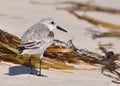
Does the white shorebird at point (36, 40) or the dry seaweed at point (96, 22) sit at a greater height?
the dry seaweed at point (96, 22)

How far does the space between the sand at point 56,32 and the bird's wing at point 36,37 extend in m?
0.37

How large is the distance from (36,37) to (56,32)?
2.53 meters

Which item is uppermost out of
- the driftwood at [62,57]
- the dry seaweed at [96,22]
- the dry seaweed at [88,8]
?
the dry seaweed at [88,8]

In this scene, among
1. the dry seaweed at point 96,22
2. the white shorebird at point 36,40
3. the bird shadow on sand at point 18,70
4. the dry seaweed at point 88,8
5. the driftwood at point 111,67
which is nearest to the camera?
the white shorebird at point 36,40

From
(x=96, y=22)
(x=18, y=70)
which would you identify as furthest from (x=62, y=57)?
(x=96, y=22)

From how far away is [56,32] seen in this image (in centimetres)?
829

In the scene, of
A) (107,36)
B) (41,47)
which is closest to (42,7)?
(107,36)

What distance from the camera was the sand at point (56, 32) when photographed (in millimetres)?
5652

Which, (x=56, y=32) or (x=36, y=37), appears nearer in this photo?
(x=36, y=37)

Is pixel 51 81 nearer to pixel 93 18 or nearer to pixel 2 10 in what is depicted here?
pixel 2 10

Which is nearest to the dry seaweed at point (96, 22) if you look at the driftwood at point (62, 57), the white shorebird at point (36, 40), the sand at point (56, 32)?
the sand at point (56, 32)

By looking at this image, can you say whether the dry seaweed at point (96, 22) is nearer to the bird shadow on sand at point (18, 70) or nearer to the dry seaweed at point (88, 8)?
the dry seaweed at point (88, 8)

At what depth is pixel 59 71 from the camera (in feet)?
20.2

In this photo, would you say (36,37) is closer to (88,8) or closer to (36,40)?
A: (36,40)
